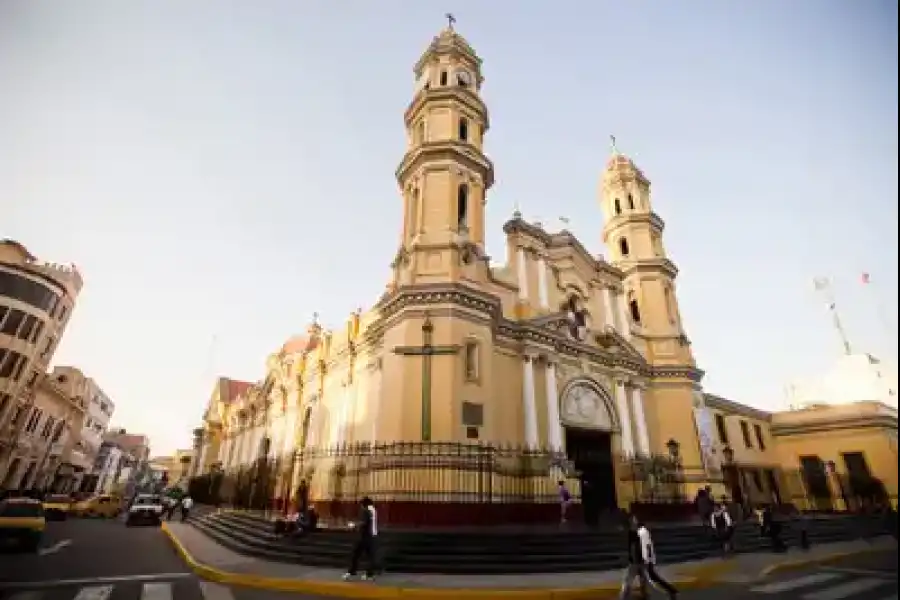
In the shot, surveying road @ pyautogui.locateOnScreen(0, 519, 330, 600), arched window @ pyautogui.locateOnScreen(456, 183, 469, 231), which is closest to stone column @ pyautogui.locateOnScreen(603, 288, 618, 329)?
arched window @ pyautogui.locateOnScreen(456, 183, 469, 231)

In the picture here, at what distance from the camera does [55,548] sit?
46.1 feet

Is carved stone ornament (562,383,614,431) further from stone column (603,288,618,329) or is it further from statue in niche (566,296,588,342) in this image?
stone column (603,288,618,329)

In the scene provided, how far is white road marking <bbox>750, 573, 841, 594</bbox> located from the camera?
29.2ft

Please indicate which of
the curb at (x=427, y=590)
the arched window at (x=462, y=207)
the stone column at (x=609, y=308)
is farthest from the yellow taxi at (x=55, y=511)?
the stone column at (x=609, y=308)

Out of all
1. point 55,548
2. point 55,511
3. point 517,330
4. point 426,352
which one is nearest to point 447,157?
point 517,330

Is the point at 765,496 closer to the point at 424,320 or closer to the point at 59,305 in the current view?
the point at 424,320

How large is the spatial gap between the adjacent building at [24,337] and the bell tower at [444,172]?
29.4 meters

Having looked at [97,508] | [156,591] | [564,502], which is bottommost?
[156,591]

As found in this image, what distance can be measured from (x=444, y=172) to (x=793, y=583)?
16.9 metres

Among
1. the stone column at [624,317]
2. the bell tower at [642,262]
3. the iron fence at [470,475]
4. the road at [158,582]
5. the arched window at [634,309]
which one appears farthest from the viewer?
the arched window at [634,309]

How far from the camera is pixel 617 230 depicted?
2850 centimetres

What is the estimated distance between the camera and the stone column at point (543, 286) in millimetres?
21109

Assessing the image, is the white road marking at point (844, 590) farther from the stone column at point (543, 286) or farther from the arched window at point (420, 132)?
the arched window at point (420, 132)

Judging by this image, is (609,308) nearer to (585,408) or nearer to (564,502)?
(585,408)
